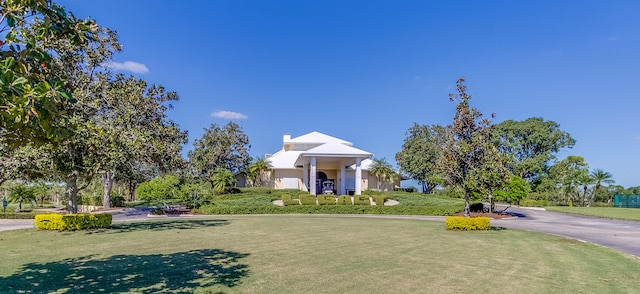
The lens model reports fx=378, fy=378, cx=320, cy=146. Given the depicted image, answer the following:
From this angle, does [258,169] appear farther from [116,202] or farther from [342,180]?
[116,202]

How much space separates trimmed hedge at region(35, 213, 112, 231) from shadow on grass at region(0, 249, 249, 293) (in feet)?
26.7

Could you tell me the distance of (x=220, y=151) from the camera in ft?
160

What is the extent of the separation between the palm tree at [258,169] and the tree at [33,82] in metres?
41.4

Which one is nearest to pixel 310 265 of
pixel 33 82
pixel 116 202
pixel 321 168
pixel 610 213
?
pixel 33 82

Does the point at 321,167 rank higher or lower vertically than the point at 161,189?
higher

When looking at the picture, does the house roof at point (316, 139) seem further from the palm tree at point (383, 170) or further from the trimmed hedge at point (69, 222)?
the trimmed hedge at point (69, 222)

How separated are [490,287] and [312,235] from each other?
26.8 ft

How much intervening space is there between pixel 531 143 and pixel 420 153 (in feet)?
60.8

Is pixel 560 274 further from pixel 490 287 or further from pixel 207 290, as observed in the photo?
pixel 207 290

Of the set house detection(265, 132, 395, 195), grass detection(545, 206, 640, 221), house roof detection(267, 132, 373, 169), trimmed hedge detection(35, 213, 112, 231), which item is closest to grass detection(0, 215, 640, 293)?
trimmed hedge detection(35, 213, 112, 231)

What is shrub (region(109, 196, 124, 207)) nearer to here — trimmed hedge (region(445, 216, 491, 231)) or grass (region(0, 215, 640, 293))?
grass (region(0, 215, 640, 293))

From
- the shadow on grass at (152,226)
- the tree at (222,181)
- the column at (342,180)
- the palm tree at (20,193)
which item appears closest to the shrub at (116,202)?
the palm tree at (20,193)

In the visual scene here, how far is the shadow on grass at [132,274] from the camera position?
654cm

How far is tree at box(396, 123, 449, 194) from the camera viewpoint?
5619 centimetres
